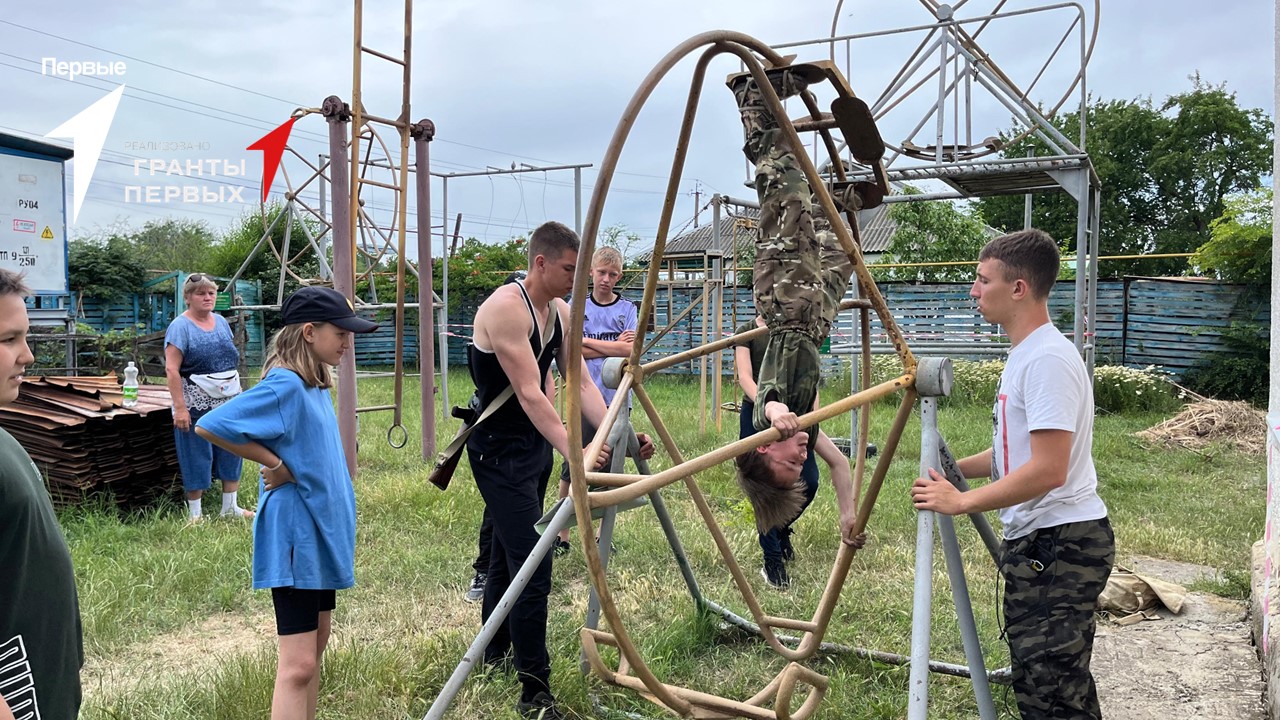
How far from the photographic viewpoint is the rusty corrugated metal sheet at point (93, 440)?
18.7ft

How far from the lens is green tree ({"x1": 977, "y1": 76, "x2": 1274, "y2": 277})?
3012cm

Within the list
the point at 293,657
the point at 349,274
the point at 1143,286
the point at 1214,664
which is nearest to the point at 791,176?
the point at 293,657

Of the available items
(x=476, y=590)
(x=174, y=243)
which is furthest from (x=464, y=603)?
(x=174, y=243)

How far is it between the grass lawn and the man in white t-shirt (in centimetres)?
86

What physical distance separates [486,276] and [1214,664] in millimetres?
16026

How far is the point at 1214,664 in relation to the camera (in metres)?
3.52

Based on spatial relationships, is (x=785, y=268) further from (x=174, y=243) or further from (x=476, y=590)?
(x=174, y=243)

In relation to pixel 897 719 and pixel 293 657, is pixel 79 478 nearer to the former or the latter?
pixel 293 657

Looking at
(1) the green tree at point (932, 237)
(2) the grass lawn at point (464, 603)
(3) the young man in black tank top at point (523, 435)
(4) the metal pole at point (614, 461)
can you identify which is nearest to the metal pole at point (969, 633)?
(2) the grass lawn at point (464, 603)

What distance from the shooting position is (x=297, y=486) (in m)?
2.59

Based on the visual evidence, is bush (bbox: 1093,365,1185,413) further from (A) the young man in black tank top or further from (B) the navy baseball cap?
(B) the navy baseball cap

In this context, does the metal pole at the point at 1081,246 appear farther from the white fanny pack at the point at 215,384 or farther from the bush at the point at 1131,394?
the bush at the point at 1131,394

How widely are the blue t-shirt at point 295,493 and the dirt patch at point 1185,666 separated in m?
2.76

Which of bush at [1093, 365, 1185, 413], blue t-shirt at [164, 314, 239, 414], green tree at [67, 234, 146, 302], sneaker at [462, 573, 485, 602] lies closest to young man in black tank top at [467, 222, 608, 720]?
sneaker at [462, 573, 485, 602]
